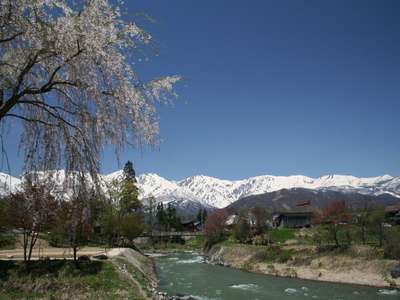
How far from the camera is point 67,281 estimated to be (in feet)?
77.2

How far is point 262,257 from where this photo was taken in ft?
169

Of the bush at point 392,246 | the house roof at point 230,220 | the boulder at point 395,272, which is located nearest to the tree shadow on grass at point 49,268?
the boulder at point 395,272

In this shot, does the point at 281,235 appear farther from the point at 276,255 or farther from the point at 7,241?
the point at 7,241

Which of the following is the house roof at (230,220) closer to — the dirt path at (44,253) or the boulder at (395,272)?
the boulder at (395,272)

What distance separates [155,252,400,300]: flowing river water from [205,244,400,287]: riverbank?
2446mm

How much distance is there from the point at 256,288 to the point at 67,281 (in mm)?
16368

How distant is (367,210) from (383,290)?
66.7ft

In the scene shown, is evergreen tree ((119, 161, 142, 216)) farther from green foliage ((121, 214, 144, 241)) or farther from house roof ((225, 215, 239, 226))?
house roof ((225, 215, 239, 226))

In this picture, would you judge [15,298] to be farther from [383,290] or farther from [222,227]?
[222,227]

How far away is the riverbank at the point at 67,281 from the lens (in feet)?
70.0

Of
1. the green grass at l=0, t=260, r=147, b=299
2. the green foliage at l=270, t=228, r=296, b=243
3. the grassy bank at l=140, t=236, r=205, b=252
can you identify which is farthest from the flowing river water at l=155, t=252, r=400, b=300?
the grassy bank at l=140, t=236, r=205, b=252

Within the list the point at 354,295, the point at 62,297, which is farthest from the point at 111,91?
the point at 354,295

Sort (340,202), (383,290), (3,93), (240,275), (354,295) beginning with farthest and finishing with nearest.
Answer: (340,202) < (240,275) < (383,290) < (354,295) < (3,93)

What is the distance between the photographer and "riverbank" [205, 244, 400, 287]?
3788 centimetres
